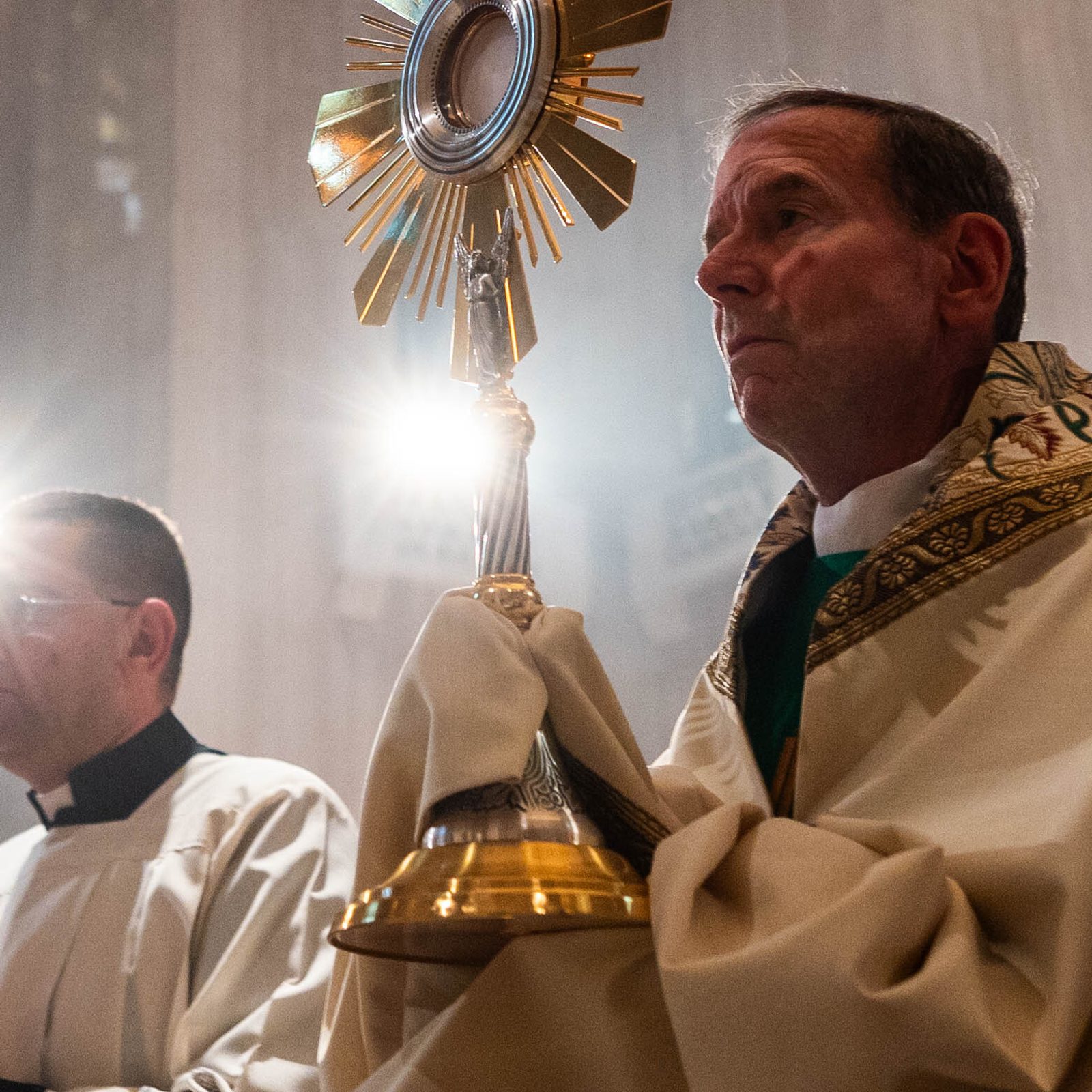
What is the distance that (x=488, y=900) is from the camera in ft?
3.68

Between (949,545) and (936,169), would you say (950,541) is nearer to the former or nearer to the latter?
(949,545)

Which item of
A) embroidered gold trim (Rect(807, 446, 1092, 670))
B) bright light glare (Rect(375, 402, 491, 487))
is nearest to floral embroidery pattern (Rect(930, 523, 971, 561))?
embroidered gold trim (Rect(807, 446, 1092, 670))

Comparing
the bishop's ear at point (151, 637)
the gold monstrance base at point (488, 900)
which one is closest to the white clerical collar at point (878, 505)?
the gold monstrance base at point (488, 900)

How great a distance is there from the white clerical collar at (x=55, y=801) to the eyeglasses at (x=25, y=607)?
1.22 feet

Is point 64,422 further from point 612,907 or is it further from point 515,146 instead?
point 612,907

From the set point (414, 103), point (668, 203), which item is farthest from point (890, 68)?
point (414, 103)

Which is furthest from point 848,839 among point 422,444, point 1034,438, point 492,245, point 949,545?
point 422,444

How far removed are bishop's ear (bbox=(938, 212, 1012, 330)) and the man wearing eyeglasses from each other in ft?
5.00

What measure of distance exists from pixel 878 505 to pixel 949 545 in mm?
300

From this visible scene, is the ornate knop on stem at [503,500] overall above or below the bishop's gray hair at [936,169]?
below

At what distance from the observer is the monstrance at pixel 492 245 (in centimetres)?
Result: 117

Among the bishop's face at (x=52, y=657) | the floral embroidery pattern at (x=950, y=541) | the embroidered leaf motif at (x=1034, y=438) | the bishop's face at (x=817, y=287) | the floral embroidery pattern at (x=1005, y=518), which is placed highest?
the bishop's face at (x=817, y=287)

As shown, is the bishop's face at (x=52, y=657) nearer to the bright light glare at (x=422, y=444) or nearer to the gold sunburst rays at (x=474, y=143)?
the gold sunburst rays at (x=474, y=143)

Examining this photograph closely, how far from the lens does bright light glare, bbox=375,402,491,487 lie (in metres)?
5.25
